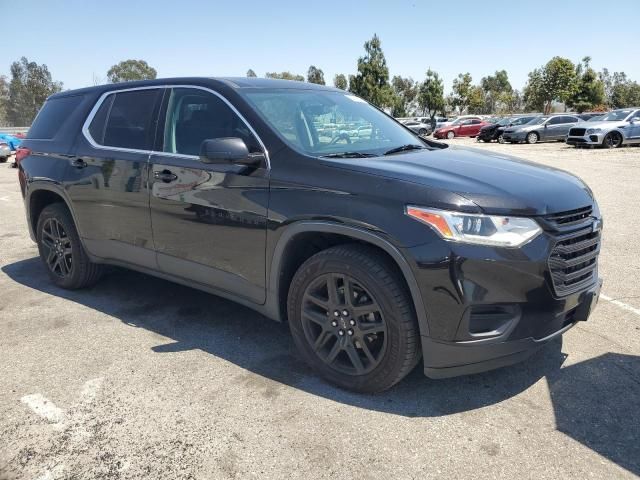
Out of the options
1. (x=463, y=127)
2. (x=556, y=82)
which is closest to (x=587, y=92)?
(x=556, y=82)

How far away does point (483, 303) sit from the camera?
2.50 meters

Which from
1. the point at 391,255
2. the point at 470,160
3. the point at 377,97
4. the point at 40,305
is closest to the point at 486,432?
the point at 391,255

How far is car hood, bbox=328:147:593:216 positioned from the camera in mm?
2570

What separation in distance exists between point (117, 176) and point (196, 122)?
844mm

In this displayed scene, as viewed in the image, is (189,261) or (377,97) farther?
(377,97)

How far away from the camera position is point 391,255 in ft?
8.61

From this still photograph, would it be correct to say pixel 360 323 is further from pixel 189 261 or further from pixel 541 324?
pixel 189 261

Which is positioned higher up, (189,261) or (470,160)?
(470,160)

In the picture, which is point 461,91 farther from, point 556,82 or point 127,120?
→ point 127,120

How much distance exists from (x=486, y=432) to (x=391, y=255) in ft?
3.29

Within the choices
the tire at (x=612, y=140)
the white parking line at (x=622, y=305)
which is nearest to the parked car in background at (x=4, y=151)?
the white parking line at (x=622, y=305)

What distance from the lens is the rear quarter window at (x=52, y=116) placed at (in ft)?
15.2

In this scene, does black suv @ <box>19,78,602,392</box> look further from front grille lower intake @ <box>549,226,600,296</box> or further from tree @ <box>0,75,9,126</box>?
tree @ <box>0,75,9,126</box>

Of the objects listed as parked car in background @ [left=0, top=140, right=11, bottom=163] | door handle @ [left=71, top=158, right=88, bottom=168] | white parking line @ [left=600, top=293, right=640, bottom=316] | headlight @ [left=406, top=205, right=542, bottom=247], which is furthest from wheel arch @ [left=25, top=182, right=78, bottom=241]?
parked car in background @ [left=0, top=140, right=11, bottom=163]
